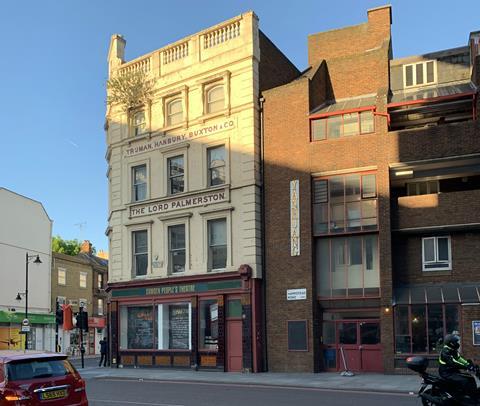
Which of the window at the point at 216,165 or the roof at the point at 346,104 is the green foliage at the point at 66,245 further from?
the roof at the point at 346,104

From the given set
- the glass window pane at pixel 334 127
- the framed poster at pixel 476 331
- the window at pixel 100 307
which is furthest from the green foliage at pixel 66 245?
the framed poster at pixel 476 331

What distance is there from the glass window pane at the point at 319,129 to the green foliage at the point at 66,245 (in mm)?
49091

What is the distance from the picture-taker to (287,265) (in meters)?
25.5

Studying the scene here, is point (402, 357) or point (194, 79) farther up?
point (194, 79)

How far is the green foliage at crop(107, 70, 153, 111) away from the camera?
30.4m

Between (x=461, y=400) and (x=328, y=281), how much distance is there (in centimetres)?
1540

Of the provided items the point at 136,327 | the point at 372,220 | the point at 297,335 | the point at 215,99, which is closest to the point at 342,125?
the point at 372,220

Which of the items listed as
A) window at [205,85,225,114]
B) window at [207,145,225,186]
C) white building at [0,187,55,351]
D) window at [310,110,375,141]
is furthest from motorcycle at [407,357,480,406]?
white building at [0,187,55,351]

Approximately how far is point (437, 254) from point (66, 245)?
53.8m

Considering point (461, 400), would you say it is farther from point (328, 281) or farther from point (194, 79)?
point (194, 79)

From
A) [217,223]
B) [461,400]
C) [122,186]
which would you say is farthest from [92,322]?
[461,400]

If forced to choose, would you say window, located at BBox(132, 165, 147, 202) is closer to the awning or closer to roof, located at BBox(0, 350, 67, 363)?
the awning

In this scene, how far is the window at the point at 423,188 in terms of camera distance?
2556cm

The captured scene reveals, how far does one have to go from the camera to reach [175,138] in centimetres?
2930
